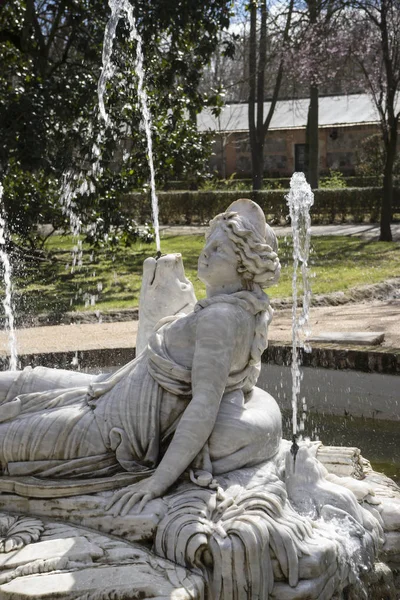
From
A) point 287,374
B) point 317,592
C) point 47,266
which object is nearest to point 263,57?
point 47,266

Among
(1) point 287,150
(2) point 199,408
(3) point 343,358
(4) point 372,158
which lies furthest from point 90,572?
(1) point 287,150

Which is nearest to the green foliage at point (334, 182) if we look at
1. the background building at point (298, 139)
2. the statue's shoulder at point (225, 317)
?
the background building at point (298, 139)

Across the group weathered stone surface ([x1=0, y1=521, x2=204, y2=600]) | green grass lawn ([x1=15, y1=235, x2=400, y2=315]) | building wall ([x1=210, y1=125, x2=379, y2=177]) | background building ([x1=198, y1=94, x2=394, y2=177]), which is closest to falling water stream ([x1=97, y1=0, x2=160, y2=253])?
green grass lawn ([x1=15, y1=235, x2=400, y2=315])

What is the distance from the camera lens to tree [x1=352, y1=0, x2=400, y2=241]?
16.5 meters

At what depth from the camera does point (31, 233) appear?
48.0 ft

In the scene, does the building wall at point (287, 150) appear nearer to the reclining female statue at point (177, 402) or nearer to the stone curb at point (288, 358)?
the stone curb at point (288, 358)

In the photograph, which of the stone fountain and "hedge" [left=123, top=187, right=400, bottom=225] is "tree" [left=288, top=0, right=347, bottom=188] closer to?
"hedge" [left=123, top=187, right=400, bottom=225]

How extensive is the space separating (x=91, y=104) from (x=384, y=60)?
6.84 meters

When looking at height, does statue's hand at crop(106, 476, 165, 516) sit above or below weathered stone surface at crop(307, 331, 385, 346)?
above

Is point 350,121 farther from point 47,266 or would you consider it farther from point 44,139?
point 44,139

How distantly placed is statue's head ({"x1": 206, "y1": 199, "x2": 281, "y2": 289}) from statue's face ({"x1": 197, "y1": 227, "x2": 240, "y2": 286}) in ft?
0.05

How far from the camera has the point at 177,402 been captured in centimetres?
345

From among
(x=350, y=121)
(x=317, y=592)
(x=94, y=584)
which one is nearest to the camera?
(x=94, y=584)

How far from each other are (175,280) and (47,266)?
1105 cm
